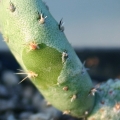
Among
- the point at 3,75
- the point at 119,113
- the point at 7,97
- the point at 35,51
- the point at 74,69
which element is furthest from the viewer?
the point at 3,75

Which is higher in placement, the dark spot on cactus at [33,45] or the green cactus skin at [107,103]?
the dark spot on cactus at [33,45]

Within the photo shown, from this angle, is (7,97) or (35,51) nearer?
(35,51)

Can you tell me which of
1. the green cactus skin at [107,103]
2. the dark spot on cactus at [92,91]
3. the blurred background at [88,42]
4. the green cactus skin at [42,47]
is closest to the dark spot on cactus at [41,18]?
the green cactus skin at [42,47]

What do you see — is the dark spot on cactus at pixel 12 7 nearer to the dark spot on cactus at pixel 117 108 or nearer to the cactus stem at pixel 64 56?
the cactus stem at pixel 64 56

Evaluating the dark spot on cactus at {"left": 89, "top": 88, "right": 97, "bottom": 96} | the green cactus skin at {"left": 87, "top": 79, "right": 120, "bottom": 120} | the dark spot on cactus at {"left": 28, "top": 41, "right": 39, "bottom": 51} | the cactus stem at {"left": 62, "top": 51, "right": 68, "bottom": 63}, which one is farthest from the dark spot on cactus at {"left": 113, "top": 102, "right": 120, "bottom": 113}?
the dark spot on cactus at {"left": 28, "top": 41, "right": 39, "bottom": 51}

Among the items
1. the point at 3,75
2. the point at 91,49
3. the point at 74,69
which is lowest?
the point at 91,49

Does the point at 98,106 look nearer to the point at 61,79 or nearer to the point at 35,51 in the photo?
the point at 61,79

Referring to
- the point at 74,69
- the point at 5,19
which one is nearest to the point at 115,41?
the point at 74,69
